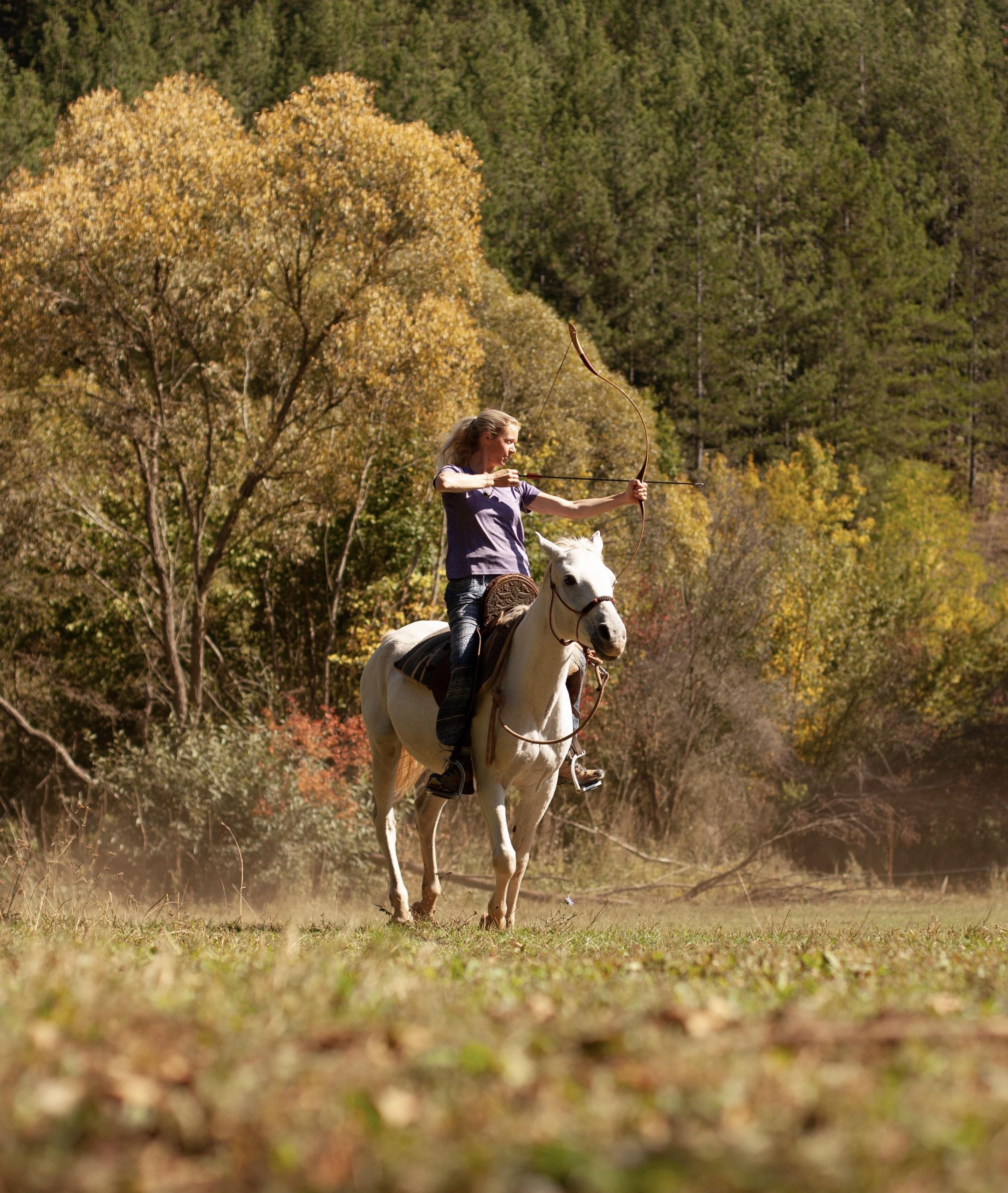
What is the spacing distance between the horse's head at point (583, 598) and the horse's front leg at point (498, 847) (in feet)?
4.11

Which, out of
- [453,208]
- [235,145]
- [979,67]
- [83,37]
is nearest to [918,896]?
[453,208]

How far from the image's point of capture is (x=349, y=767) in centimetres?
2088

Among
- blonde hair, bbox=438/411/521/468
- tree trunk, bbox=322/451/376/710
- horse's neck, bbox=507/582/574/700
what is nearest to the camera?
horse's neck, bbox=507/582/574/700

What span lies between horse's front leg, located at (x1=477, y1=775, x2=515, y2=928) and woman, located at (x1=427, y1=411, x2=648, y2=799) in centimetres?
20

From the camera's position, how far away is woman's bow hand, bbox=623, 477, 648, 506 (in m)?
8.37

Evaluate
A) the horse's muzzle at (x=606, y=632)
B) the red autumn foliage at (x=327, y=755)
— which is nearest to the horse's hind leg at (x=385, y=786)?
the horse's muzzle at (x=606, y=632)

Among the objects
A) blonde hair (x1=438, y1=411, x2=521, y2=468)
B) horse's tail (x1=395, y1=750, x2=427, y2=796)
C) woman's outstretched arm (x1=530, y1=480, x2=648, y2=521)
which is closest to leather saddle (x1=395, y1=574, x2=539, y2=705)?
woman's outstretched arm (x1=530, y1=480, x2=648, y2=521)

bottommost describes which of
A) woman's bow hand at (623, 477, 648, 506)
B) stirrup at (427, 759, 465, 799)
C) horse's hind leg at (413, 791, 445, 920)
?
horse's hind leg at (413, 791, 445, 920)

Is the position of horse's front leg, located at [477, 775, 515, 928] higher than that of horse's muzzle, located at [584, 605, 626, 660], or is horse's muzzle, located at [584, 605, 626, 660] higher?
horse's muzzle, located at [584, 605, 626, 660]

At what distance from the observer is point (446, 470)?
854 centimetres

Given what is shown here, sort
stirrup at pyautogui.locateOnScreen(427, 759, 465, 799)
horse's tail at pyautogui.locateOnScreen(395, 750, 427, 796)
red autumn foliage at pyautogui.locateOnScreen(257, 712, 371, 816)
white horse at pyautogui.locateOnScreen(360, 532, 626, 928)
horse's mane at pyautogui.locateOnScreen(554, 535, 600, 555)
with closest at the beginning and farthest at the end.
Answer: white horse at pyautogui.locateOnScreen(360, 532, 626, 928) < horse's mane at pyautogui.locateOnScreen(554, 535, 600, 555) < stirrup at pyautogui.locateOnScreen(427, 759, 465, 799) < horse's tail at pyautogui.locateOnScreen(395, 750, 427, 796) < red autumn foliage at pyautogui.locateOnScreen(257, 712, 371, 816)

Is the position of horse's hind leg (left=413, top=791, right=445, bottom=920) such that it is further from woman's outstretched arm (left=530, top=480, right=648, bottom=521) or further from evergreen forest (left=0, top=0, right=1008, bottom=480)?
evergreen forest (left=0, top=0, right=1008, bottom=480)

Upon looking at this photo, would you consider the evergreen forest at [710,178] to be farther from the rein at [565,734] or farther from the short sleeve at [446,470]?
the rein at [565,734]

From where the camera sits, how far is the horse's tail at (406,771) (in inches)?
428
